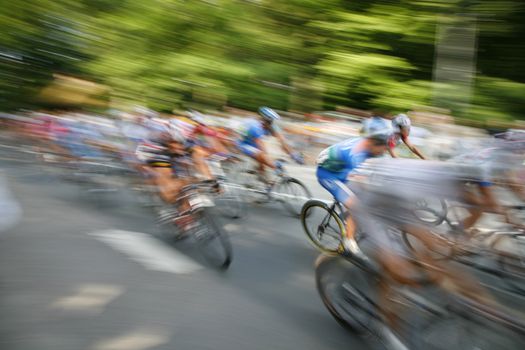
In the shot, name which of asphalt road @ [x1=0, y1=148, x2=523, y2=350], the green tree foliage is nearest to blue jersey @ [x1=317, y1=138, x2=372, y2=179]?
asphalt road @ [x1=0, y1=148, x2=523, y2=350]

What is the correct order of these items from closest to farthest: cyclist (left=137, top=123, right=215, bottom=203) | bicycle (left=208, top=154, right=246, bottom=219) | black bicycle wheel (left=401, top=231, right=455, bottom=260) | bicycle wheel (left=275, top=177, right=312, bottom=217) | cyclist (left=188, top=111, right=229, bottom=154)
A: black bicycle wheel (left=401, top=231, right=455, bottom=260) → cyclist (left=137, top=123, right=215, bottom=203) → cyclist (left=188, top=111, right=229, bottom=154) → bicycle (left=208, top=154, right=246, bottom=219) → bicycle wheel (left=275, top=177, right=312, bottom=217)

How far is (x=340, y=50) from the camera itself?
39.0ft

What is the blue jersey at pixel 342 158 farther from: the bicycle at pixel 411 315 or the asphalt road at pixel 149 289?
the bicycle at pixel 411 315

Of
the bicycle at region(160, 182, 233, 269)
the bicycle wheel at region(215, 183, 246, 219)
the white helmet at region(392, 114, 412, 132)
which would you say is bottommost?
the bicycle wheel at region(215, 183, 246, 219)

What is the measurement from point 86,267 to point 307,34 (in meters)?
9.99

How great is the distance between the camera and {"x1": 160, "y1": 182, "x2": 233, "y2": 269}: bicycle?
5156mm

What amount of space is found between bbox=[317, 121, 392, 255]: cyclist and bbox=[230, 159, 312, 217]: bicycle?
6.32 feet

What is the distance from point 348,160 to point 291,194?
2.47m

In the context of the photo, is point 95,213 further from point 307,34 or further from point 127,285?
point 307,34

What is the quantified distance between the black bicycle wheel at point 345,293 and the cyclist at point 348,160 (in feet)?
0.99

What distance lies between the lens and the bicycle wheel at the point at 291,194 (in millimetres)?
7254

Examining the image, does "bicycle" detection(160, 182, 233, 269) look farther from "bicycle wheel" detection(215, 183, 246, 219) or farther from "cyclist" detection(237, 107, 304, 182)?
"cyclist" detection(237, 107, 304, 182)

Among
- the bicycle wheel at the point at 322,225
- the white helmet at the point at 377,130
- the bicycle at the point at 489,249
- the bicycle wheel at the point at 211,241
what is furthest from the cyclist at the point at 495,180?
the bicycle wheel at the point at 211,241

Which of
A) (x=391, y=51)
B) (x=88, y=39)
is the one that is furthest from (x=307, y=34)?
(x=88, y=39)
